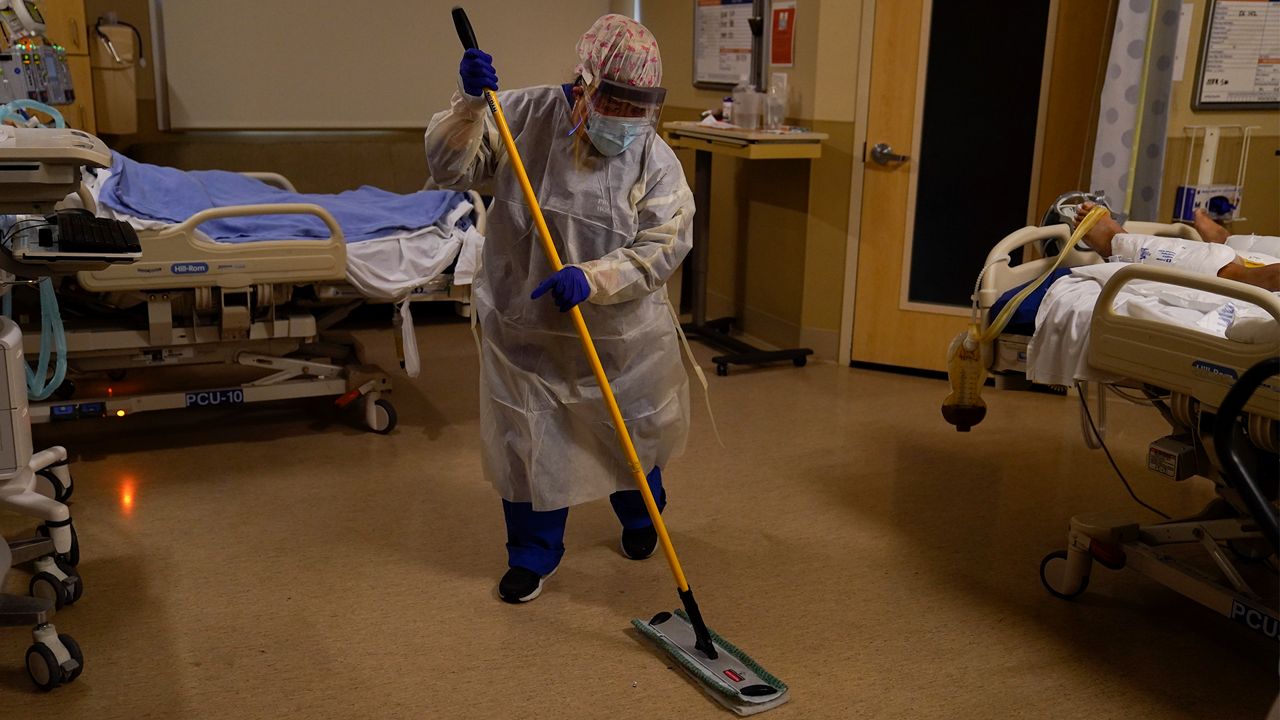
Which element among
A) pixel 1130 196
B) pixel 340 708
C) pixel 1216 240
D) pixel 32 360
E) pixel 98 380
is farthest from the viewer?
pixel 98 380

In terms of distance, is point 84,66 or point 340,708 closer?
point 340,708

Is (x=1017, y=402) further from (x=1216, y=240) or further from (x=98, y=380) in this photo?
(x=98, y=380)

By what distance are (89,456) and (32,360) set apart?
14.1 inches

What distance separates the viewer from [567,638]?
2516 millimetres

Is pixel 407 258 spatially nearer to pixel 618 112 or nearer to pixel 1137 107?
pixel 618 112

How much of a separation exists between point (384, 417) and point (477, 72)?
1853 mm

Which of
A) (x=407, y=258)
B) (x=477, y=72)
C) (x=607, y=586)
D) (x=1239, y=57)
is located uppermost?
(x=1239, y=57)

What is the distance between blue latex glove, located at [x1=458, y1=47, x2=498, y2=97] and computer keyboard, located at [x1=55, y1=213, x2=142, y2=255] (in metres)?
0.81

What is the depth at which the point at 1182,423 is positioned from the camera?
2.42 m

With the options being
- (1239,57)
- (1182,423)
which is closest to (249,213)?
(1182,423)

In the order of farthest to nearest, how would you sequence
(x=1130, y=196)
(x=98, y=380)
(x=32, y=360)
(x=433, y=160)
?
(x=98, y=380) → (x=1130, y=196) → (x=32, y=360) → (x=433, y=160)

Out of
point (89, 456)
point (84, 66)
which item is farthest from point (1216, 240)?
point (84, 66)

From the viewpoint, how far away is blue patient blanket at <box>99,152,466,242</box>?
11.3 ft

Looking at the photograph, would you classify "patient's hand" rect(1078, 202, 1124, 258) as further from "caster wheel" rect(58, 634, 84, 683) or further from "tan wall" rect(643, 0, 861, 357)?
"caster wheel" rect(58, 634, 84, 683)
